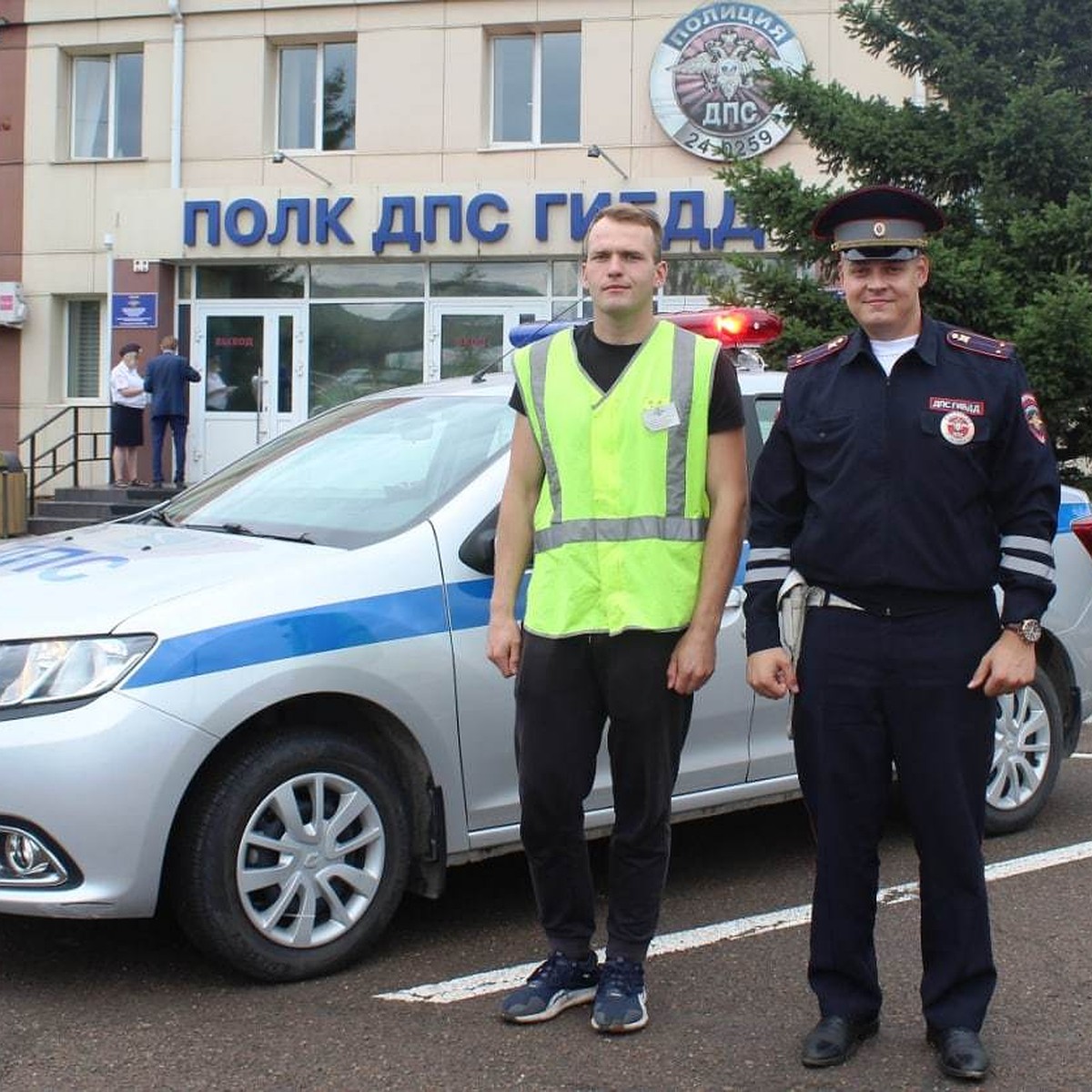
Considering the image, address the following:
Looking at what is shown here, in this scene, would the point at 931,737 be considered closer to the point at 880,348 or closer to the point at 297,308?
the point at 880,348

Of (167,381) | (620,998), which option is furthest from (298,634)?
(167,381)

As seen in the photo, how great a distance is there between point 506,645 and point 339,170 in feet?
54.7

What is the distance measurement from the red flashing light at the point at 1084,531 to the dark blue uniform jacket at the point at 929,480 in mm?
2430

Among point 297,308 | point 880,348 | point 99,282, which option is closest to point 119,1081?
point 880,348

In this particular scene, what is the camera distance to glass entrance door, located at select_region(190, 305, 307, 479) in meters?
19.5

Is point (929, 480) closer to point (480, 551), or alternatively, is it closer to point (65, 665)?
point (480, 551)

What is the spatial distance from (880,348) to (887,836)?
107 inches

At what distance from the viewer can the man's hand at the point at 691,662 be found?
11.8ft

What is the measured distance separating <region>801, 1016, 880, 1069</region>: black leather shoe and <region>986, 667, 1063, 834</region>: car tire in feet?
6.99

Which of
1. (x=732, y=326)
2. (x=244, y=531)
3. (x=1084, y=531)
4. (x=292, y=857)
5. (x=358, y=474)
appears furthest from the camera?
(x=1084, y=531)

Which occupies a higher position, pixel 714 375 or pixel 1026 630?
pixel 714 375

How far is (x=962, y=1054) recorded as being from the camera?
11.2 ft

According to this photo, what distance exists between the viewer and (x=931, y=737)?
3439mm

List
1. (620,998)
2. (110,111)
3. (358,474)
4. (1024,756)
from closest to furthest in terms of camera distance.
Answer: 1. (620,998)
2. (358,474)
3. (1024,756)
4. (110,111)
